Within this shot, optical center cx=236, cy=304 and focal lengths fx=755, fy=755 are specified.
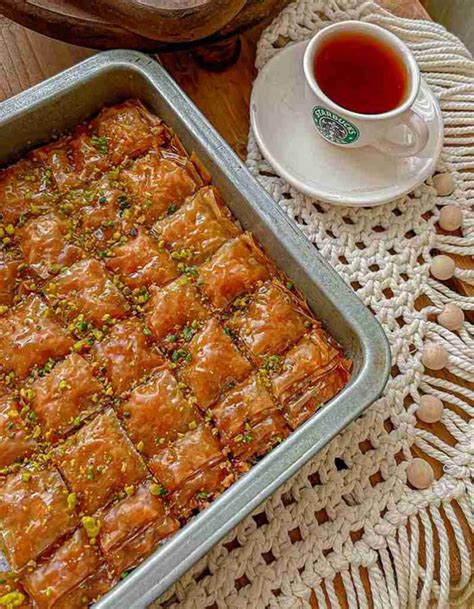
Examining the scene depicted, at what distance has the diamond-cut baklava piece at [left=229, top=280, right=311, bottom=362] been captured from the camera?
1.18 m

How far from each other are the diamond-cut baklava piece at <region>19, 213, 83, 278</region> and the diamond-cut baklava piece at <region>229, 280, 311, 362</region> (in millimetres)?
292

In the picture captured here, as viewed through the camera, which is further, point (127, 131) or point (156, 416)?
point (127, 131)

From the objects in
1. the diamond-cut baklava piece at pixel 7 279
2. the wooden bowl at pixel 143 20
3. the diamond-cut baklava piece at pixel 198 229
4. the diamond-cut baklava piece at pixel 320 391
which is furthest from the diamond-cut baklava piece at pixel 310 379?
the wooden bowl at pixel 143 20

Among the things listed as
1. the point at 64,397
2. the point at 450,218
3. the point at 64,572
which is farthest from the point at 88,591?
the point at 450,218

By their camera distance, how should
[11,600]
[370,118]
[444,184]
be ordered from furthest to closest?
1. [444,184]
2. [370,118]
3. [11,600]

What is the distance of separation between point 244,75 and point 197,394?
66 cm

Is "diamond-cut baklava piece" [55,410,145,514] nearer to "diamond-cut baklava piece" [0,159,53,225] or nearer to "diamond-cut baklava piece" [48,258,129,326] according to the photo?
"diamond-cut baklava piece" [48,258,129,326]

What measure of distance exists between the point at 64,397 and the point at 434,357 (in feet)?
1.93

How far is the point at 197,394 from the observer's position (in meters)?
1.15

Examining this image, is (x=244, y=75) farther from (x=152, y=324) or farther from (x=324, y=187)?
(x=152, y=324)

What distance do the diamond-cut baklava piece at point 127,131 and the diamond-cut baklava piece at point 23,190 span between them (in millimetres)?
117

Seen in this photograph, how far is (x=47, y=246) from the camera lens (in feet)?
4.02

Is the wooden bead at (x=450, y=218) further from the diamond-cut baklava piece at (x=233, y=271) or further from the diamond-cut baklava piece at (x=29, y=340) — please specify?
the diamond-cut baklava piece at (x=29, y=340)

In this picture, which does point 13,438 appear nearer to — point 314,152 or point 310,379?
point 310,379
